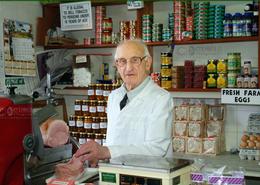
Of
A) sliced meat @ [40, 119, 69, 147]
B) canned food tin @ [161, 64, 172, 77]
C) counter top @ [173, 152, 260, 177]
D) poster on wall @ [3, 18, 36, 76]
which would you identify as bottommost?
counter top @ [173, 152, 260, 177]

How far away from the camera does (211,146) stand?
3.67 metres

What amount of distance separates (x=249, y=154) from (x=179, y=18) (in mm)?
1426

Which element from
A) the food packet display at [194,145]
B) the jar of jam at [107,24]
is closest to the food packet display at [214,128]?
the food packet display at [194,145]

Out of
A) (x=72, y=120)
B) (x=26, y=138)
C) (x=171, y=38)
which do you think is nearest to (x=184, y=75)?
(x=171, y=38)

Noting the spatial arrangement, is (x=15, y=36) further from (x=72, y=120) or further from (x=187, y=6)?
(x=187, y=6)

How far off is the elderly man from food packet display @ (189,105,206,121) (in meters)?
1.51

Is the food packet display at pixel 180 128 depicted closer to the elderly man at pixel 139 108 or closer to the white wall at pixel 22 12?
the elderly man at pixel 139 108

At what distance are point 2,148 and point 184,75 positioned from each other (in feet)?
8.73

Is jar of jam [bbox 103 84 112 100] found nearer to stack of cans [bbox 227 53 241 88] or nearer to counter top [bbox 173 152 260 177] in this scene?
counter top [bbox 173 152 260 177]

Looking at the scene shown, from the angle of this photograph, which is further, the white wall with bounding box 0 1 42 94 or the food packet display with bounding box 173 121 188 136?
the white wall with bounding box 0 1 42 94

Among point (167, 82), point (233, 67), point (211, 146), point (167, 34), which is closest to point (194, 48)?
point (167, 34)

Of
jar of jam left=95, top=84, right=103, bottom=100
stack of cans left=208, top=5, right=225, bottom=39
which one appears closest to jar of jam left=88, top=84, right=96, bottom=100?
jar of jam left=95, top=84, right=103, bottom=100

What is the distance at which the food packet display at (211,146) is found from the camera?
3.66m

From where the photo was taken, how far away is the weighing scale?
4.19 feet
